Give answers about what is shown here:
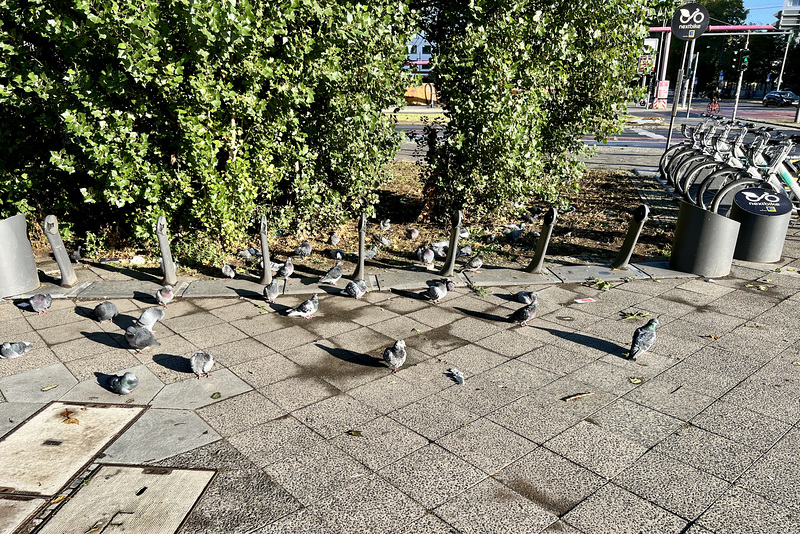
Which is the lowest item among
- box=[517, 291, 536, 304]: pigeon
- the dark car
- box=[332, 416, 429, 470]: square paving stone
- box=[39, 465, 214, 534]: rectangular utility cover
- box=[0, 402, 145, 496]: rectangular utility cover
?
box=[0, 402, 145, 496]: rectangular utility cover

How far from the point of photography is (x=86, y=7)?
5.43 m

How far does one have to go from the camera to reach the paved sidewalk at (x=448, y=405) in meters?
3.06

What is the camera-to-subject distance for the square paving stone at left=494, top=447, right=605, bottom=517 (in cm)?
310

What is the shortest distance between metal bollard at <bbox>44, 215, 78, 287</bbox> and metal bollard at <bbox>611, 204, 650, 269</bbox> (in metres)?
6.73

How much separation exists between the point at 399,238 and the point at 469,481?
544 cm

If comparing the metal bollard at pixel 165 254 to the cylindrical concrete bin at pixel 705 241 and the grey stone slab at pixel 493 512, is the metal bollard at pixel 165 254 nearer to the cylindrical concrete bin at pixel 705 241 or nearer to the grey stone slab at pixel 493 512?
the grey stone slab at pixel 493 512

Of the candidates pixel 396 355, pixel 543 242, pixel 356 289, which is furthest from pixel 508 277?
pixel 396 355

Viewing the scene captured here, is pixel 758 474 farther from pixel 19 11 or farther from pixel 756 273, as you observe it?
pixel 19 11

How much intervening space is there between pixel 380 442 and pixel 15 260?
198 inches

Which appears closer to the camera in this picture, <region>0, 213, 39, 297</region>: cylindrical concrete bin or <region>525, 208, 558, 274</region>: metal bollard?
<region>0, 213, 39, 297</region>: cylindrical concrete bin

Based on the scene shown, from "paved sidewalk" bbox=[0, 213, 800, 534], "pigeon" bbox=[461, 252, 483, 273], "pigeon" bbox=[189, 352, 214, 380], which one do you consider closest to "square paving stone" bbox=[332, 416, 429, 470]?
"paved sidewalk" bbox=[0, 213, 800, 534]

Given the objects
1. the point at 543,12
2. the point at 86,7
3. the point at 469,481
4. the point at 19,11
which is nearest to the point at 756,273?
the point at 543,12

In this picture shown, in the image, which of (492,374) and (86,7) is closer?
(492,374)

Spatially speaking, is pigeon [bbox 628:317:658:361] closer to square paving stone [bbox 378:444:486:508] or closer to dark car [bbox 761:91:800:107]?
square paving stone [bbox 378:444:486:508]
